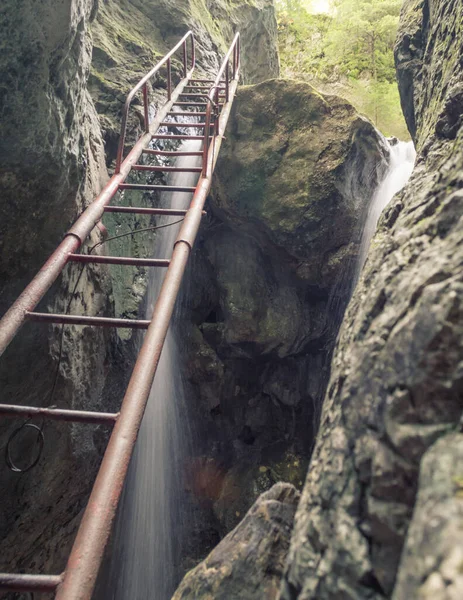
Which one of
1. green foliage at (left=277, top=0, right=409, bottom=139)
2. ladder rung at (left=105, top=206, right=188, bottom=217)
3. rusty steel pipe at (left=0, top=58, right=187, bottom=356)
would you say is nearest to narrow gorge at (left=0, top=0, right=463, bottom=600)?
ladder rung at (left=105, top=206, right=188, bottom=217)

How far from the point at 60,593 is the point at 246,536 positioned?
31.8 inches

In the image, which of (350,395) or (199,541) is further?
(199,541)

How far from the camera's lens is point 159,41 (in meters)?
7.73

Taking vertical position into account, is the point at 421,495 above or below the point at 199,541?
above

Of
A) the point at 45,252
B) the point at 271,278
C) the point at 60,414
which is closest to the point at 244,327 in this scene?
the point at 271,278

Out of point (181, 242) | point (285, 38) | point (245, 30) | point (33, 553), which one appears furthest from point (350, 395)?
point (285, 38)

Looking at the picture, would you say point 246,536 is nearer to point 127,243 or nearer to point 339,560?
point 339,560

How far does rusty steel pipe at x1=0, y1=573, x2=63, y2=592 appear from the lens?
5.47ft

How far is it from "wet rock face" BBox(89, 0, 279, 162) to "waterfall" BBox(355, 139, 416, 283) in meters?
3.62

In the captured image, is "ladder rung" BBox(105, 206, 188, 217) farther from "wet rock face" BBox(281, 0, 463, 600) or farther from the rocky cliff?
"wet rock face" BBox(281, 0, 463, 600)

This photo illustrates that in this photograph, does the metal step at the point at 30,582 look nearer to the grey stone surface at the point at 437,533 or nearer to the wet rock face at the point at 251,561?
the wet rock face at the point at 251,561

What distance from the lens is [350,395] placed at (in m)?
1.59

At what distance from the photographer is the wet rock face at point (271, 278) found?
19.8 ft

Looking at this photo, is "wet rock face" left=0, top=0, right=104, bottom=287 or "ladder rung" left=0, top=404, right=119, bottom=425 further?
"wet rock face" left=0, top=0, right=104, bottom=287
